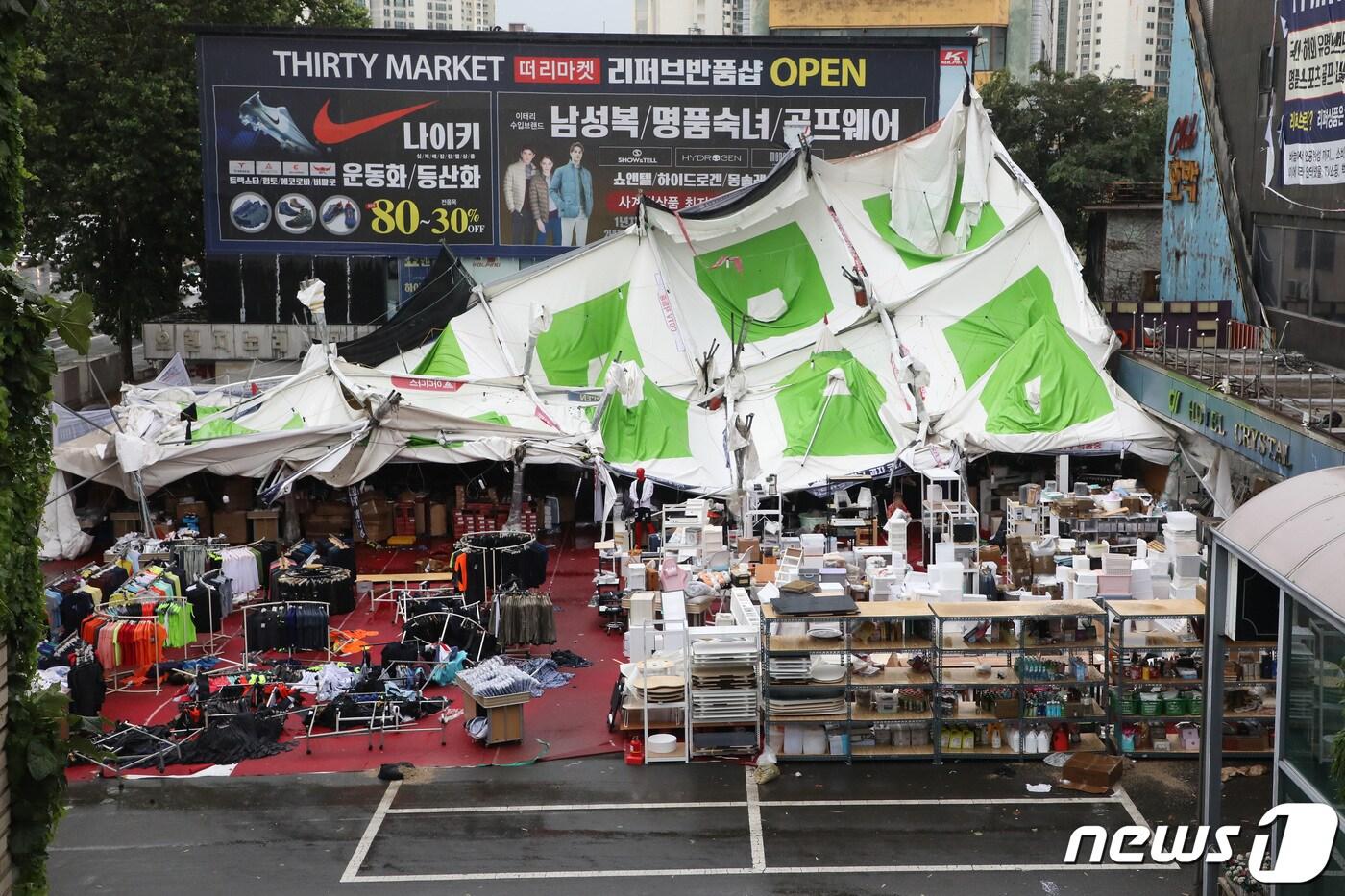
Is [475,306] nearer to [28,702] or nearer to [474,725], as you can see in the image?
[474,725]

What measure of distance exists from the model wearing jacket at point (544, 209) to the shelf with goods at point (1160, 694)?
1907cm

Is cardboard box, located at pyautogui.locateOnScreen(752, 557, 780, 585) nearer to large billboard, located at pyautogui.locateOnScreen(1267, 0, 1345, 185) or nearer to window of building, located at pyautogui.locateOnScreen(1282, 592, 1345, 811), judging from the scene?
window of building, located at pyautogui.locateOnScreen(1282, 592, 1345, 811)

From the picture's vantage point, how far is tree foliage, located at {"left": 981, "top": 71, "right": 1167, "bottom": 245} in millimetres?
43750

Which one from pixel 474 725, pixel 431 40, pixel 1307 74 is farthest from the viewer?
pixel 431 40

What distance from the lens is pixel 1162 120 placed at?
45562mm

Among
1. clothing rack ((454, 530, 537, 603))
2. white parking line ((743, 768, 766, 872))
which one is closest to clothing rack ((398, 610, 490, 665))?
clothing rack ((454, 530, 537, 603))

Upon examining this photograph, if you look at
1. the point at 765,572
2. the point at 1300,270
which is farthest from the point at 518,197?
the point at 1300,270

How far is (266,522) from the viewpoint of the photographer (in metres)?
24.0

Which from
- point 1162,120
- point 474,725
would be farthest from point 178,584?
point 1162,120

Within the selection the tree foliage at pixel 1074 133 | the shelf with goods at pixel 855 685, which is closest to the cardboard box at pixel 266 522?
the shelf with goods at pixel 855 685

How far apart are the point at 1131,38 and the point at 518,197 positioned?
11624cm

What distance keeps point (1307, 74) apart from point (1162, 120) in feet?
72.7

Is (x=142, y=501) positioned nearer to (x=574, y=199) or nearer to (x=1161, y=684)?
(x=574, y=199)

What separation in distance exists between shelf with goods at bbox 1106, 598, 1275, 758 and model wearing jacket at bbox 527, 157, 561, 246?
19.1 meters
